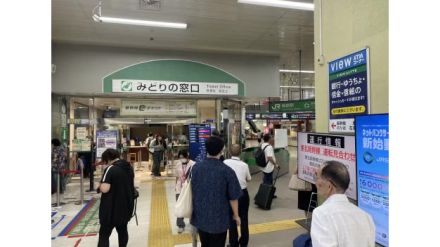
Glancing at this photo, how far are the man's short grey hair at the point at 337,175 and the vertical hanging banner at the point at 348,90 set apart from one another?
1.33m

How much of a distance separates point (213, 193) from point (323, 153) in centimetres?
112

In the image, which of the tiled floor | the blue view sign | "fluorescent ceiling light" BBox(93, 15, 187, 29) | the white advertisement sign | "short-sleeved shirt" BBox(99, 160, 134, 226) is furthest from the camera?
"fluorescent ceiling light" BBox(93, 15, 187, 29)

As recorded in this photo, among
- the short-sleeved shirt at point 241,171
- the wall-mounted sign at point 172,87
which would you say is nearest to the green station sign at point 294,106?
the wall-mounted sign at point 172,87

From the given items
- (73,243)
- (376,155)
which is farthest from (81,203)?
(376,155)

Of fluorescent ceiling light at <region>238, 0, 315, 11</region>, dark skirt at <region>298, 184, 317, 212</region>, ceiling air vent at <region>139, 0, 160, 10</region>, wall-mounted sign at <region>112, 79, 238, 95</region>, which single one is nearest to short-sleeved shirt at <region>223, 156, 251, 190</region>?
dark skirt at <region>298, 184, 317, 212</region>

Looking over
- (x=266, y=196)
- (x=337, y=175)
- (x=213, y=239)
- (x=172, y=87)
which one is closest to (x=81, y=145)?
(x=172, y=87)

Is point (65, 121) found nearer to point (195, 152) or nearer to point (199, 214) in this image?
point (195, 152)

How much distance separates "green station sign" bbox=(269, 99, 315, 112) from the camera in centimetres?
734

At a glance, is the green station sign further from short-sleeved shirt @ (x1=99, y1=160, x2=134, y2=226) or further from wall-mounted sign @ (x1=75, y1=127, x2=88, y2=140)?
wall-mounted sign @ (x1=75, y1=127, x2=88, y2=140)

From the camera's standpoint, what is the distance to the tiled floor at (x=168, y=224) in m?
4.22

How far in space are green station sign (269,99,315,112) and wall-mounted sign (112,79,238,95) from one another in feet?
4.13

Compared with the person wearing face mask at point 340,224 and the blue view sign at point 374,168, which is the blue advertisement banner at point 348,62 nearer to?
the blue view sign at point 374,168
